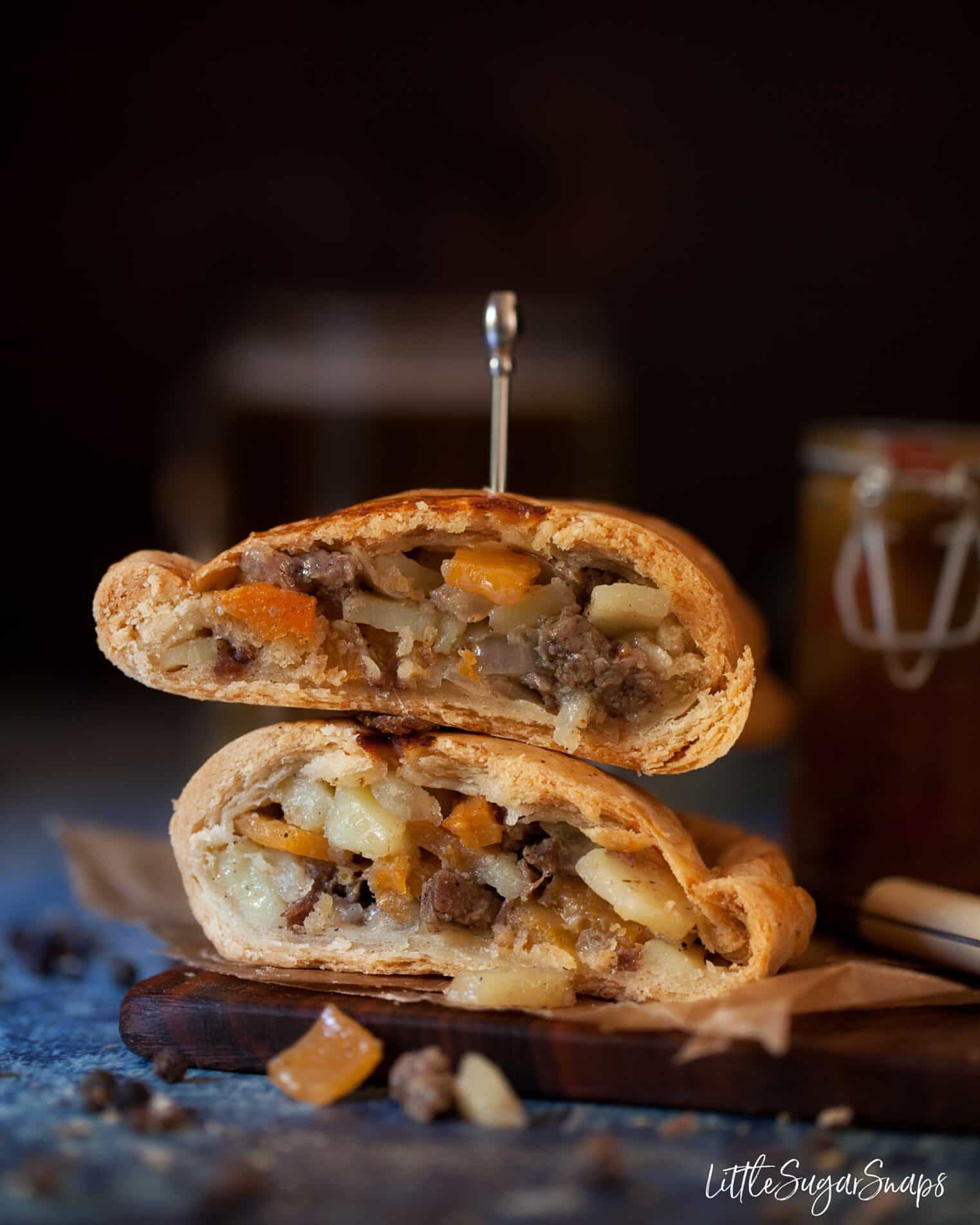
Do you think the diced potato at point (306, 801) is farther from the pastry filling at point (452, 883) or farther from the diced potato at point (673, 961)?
the diced potato at point (673, 961)

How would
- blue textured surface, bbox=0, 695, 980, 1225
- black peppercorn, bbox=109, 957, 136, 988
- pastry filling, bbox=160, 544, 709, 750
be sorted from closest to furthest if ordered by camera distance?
blue textured surface, bbox=0, 695, 980, 1225
pastry filling, bbox=160, 544, 709, 750
black peppercorn, bbox=109, 957, 136, 988

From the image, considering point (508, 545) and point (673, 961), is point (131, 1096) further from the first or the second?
point (508, 545)

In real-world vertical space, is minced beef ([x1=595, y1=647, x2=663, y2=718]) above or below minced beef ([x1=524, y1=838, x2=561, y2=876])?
above

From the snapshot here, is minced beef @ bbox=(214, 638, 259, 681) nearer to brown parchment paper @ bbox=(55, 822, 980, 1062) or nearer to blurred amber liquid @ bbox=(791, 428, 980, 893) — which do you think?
brown parchment paper @ bbox=(55, 822, 980, 1062)

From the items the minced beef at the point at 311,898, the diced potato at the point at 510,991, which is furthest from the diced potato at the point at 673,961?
the minced beef at the point at 311,898

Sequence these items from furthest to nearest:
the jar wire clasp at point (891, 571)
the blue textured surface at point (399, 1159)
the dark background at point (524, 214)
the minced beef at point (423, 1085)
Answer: the dark background at point (524, 214), the jar wire clasp at point (891, 571), the minced beef at point (423, 1085), the blue textured surface at point (399, 1159)

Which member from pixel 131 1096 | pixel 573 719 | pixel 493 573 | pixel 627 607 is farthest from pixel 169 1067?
pixel 627 607

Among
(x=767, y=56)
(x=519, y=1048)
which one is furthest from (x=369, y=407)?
(x=519, y=1048)

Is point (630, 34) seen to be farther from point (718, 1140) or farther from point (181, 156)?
point (718, 1140)

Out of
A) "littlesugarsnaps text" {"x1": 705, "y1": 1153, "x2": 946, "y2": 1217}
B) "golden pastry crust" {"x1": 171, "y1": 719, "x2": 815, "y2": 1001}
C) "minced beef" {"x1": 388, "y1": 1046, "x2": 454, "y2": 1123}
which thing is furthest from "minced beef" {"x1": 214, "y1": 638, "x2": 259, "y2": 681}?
"littlesugarsnaps text" {"x1": 705, "y1": 1153, "x2": 946, "y2": 1217}
